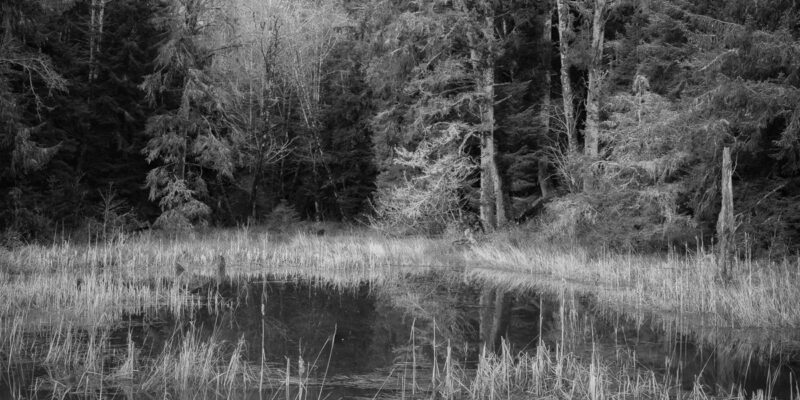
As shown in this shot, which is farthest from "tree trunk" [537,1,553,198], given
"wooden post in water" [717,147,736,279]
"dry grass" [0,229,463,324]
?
"wooden post in water" [717,147,736,279]

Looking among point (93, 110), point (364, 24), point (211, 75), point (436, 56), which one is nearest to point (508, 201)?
point (436, 56)

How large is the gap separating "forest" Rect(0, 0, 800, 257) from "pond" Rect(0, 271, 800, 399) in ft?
13.7

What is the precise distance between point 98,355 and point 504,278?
953cm

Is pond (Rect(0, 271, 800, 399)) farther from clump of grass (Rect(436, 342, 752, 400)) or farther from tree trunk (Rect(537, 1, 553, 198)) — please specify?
tree trunk (Rect(537, 1, 553, 198))

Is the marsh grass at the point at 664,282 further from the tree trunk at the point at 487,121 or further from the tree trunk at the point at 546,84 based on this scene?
the tree trunk at the point at 546,84

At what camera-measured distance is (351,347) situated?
7.98 m

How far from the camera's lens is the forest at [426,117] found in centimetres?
1320

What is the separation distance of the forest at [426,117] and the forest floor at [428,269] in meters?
1.37

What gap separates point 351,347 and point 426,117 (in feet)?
44.8

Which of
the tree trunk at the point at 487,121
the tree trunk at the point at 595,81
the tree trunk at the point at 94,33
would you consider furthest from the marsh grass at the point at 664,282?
the tree trunk at the point at 94,33

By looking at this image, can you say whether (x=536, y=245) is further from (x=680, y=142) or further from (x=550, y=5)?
(x=550, y=5)

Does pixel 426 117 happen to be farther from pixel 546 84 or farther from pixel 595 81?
pixel 546 84

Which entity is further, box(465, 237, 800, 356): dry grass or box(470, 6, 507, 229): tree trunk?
box(470, 6, 507, 229): tree trunk

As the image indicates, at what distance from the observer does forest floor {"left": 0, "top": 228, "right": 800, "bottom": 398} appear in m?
8.98
